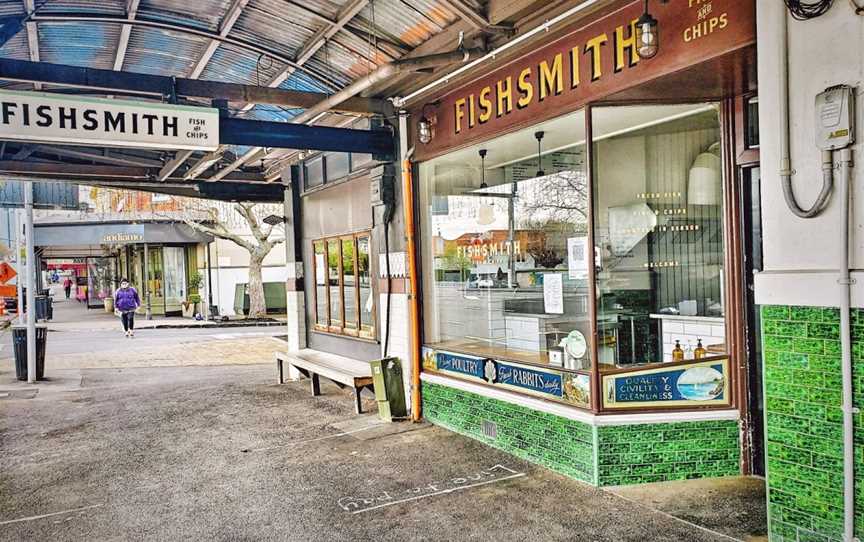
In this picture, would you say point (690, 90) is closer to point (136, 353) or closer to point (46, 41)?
point (46, 41)

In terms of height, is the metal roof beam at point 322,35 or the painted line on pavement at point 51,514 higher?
the metal roof beam at point 322,35

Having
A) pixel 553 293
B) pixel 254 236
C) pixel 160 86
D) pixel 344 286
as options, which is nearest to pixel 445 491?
pixel 553 293

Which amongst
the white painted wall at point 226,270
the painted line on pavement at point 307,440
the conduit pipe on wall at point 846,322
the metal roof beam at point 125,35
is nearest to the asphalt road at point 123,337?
the white painted wall at point 226,270

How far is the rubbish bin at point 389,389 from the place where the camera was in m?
7.59

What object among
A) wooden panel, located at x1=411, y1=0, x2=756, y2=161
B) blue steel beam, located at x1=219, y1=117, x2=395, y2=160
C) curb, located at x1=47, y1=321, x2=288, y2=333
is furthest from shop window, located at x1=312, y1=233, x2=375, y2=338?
curb, located at x1=47, y1=321, x2=288, y2=333

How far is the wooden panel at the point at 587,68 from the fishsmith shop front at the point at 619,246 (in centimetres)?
1

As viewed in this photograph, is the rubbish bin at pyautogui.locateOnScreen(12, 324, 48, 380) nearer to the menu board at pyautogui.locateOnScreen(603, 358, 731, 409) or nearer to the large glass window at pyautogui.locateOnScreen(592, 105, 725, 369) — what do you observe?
the large glass window at pyautogui.locateOnScreen(592, 105, 725, 369)

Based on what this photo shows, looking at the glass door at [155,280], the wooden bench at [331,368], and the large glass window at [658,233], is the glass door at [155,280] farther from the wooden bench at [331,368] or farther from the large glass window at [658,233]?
the large glass window at [658,233]

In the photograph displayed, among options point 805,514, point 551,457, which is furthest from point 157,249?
point 805,514

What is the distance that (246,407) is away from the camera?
8.85m

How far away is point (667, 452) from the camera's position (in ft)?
17.0

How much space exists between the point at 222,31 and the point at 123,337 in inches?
593

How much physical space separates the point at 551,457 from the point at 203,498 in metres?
2.88

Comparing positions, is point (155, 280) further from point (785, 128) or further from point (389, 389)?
point (785, 128)
